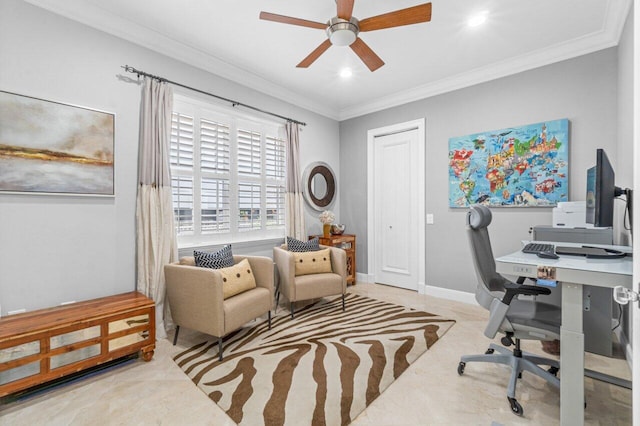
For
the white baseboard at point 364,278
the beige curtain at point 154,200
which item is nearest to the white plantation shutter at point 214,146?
the beige curtain at point 154,200

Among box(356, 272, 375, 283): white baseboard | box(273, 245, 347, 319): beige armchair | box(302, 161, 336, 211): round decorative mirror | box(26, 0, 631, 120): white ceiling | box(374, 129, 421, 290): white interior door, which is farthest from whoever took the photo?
box(356, 272, 375, 283): white baseboard

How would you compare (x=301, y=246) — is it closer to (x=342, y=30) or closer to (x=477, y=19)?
(x=342, y=30)

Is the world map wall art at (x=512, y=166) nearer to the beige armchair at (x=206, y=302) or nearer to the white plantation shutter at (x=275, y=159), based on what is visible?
the white plantation shutter at (x=275, y=159)

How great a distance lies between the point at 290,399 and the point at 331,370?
16.3 inches

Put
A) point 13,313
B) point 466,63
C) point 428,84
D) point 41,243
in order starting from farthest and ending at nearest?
1. point 428,84
2. point 466,63
3. point 41,243
4. point 13,313

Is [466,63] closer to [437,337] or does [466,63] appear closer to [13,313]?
[437,337]

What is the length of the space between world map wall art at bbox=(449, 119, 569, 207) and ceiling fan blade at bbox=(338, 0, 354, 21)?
230 cm

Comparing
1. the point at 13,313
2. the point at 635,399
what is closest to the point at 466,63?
the point at 635,399

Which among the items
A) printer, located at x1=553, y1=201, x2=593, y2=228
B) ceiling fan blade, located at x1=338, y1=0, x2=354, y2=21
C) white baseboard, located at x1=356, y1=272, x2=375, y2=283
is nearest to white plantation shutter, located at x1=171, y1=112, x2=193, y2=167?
ceiling fan blade, located at x1=338, y1=0, x2=354, y2=21

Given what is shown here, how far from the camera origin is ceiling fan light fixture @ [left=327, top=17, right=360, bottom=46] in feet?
6.88

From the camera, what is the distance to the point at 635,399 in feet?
2.97

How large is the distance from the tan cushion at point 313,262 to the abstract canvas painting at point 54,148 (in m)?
1.92

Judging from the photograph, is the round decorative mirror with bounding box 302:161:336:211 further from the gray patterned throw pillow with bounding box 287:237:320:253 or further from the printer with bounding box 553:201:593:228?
the printer with bounding box 553:201:593:228

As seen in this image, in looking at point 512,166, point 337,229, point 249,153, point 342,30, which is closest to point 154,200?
point 249,153
